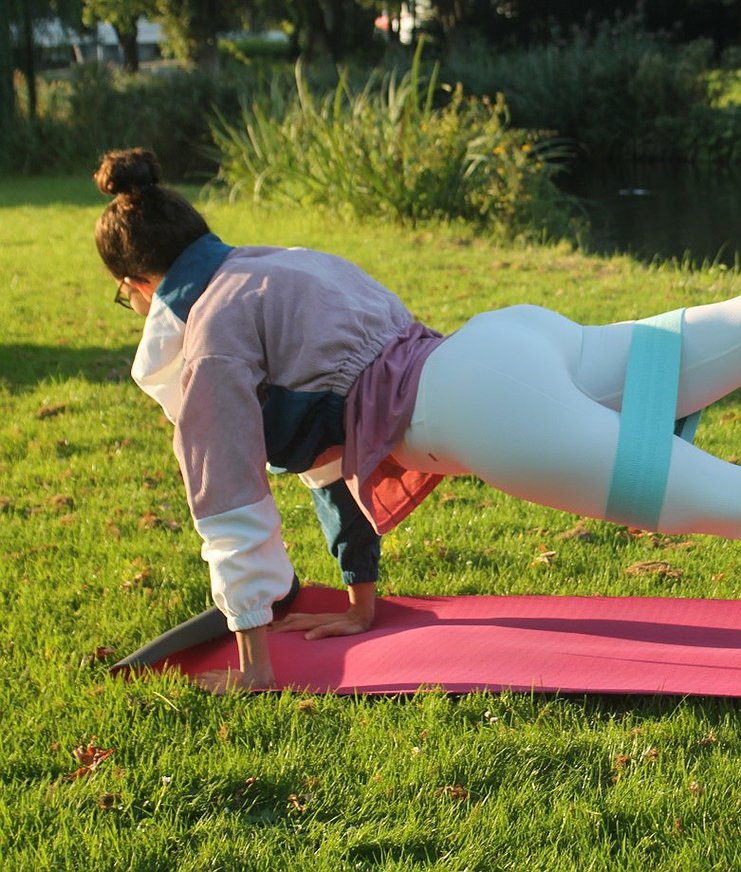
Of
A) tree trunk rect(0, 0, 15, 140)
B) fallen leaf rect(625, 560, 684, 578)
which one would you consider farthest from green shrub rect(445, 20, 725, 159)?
fallen leaf rect(625, 560, 684, 578)

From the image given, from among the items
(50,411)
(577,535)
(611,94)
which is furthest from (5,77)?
(577,535)

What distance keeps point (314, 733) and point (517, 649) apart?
0.68m

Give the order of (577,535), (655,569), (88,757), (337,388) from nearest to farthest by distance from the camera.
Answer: (88,757) < (337,388) < (655,569) < (577,535)

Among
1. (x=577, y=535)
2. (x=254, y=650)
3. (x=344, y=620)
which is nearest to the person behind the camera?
(x=254, y=650)

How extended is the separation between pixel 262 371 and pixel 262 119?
11161mm

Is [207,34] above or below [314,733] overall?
above

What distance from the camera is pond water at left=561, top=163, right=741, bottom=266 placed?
42.6ft

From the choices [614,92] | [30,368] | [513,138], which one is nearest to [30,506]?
[30,368]

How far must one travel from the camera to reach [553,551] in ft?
14.4

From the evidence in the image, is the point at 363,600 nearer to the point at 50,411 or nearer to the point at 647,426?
the point at 647,426

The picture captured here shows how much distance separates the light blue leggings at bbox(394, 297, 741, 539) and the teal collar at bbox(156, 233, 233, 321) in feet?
2.25

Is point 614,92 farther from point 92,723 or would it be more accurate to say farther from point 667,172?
point 92,723

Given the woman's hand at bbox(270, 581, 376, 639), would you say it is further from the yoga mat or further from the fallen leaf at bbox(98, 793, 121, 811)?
the fallen leaf at bbox(98, 793, 121, 811)

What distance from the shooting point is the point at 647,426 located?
2.90 m
